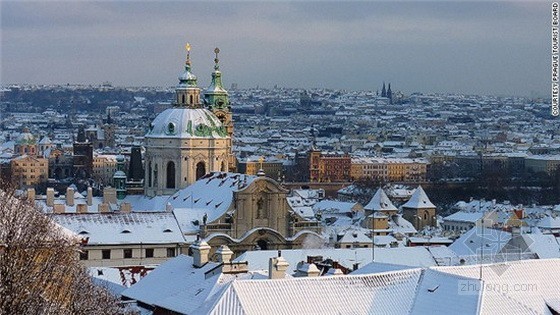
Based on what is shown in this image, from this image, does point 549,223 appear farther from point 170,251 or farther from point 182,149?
point 170,251

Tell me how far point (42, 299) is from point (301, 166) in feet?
398

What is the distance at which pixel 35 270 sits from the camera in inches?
995

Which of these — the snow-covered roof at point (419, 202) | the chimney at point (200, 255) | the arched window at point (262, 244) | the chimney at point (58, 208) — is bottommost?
the snow-covered roof at point (419, 202)

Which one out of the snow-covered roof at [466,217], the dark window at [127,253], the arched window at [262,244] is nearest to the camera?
the dark window at [127,253]

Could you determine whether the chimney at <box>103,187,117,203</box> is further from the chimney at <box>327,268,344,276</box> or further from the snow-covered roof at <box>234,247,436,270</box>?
the chimney at <box>327,268,344,276</box>

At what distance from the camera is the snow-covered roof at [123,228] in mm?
50375

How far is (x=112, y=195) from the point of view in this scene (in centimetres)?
6850

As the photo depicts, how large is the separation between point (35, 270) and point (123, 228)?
2592cm

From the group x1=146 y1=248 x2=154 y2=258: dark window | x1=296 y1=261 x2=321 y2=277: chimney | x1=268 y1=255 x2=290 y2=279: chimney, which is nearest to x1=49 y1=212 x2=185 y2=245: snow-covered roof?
x1=146 y1=248 x2=154 y2=258: dark window

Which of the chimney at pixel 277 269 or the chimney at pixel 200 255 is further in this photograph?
the chimney at pixel 200 255

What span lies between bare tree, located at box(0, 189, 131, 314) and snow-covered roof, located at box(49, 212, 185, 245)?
2121 centimetres

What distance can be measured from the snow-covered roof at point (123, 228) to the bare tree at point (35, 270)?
69.6ft

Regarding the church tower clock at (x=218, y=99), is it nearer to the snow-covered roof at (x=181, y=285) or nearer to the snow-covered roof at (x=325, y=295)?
the snow-covered roof at (x=181, y=285)

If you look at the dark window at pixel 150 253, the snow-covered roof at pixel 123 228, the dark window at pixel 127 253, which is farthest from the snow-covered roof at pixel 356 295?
the dark window at pixel 150 253
